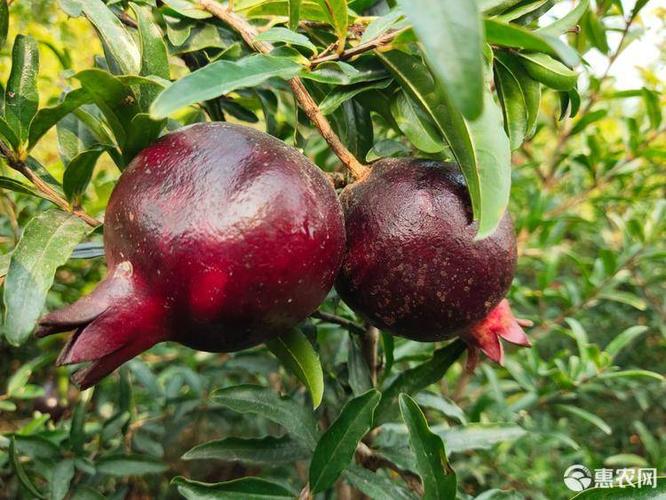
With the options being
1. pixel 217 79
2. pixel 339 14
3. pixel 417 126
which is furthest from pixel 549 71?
pixel 217 79

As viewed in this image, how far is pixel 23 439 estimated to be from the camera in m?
1.15

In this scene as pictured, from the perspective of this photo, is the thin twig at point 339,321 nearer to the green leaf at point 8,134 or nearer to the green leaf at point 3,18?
the green leaf at point 8,134

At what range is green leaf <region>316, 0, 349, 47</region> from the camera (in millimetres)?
698

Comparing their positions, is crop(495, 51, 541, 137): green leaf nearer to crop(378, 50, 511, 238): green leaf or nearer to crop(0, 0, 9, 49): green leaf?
crop(378, 50, 511, 238): green leaf

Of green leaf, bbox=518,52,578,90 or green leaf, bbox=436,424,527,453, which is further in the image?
green leaf, bbox=436,424,527,453

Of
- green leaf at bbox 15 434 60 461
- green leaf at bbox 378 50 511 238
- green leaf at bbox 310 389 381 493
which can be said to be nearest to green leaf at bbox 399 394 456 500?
green leaf at bbox 310 389 381 493

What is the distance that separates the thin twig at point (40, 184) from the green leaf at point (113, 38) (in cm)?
17

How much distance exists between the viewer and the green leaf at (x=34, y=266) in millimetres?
618

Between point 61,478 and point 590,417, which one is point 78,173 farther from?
point 590,417

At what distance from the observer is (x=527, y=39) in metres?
0.50

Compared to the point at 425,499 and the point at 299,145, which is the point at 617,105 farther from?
the point at 425,499

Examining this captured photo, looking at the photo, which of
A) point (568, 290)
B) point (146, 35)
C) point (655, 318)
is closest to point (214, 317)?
point (146, 35)

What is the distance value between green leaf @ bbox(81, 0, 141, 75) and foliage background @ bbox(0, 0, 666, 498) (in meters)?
0.26

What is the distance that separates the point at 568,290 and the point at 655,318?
752 mm
